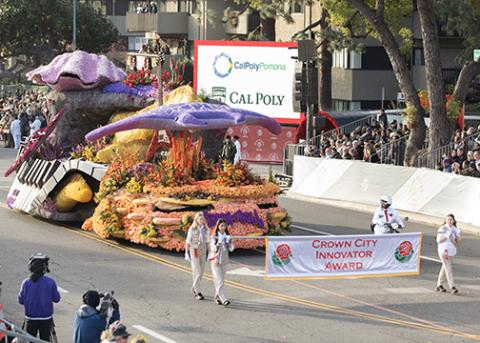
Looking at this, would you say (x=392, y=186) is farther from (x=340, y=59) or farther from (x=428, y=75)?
(x=340, y=59)

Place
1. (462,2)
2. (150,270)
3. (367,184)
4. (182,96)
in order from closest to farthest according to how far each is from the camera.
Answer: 1. (150,270)
2. (182,96)
3. (367,184)
4. (462,2)

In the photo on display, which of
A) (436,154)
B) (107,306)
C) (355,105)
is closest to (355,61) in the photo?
(355,105)

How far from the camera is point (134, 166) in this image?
25.3 m

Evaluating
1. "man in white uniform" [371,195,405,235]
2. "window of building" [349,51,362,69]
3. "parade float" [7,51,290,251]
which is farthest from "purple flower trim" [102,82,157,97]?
"window of building" [349,51,362,69]

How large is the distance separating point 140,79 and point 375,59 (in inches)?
962

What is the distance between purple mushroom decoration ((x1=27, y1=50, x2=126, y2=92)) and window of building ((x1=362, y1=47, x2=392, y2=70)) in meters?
24.8

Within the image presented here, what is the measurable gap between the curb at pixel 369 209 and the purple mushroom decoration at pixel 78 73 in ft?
24.8

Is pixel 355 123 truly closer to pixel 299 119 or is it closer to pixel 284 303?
pixel 299 119

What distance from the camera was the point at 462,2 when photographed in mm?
35719

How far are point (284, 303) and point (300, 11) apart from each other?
34592mm

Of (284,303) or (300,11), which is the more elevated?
(300,11)

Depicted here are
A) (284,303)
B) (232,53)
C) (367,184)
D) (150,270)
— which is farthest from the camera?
(232,53)

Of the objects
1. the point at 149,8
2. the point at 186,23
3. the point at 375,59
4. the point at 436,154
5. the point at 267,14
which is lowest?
the point at 436,154

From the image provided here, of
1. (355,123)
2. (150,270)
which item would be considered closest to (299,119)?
(355,123)
